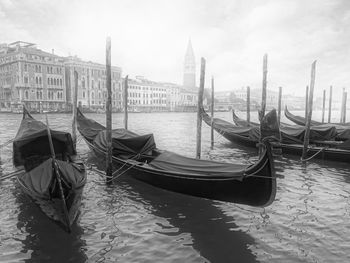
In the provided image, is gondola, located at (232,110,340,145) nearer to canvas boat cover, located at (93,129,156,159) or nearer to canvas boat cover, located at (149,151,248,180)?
canvas boat cover, located at (93,129,156,159)

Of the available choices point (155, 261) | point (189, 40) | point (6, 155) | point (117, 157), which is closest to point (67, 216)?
point (155, 261)

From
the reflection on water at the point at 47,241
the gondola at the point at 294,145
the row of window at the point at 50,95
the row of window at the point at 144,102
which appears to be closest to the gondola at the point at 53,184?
the reflection on water at the point at 47,241

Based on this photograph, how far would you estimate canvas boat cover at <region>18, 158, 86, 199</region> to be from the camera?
512 cm

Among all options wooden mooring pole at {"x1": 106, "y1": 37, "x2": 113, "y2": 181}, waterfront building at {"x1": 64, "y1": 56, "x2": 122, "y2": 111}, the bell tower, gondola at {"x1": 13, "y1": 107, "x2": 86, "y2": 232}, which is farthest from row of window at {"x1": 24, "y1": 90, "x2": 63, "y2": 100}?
the bell tower

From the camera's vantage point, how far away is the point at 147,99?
85750 mm

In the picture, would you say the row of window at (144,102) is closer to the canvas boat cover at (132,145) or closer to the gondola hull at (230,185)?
the canvas boat cover at (132,145)

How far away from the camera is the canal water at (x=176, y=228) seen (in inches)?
185

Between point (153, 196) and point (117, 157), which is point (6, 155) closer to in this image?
point (117, 157)

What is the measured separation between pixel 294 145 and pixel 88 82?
58.6 meters

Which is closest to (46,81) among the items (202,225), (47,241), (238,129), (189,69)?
(238,129)

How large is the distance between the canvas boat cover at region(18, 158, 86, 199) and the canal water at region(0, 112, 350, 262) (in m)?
0.72

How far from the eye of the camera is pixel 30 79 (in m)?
54.2

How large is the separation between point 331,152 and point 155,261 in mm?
8999

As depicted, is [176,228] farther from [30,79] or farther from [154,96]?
[154,96]
